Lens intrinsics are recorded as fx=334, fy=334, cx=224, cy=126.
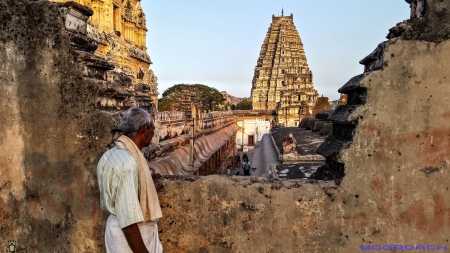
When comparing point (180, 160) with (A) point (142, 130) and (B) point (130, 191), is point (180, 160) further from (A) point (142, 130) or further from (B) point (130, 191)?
(B) point (130, 191)

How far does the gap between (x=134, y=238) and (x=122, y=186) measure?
12.6 inches

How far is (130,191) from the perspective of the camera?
1.95 m

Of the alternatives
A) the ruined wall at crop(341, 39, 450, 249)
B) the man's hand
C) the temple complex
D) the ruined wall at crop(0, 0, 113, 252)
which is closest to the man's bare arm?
the man's hand

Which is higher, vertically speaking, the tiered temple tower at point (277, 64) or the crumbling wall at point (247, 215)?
the tiered temple tower at point (277, 64)

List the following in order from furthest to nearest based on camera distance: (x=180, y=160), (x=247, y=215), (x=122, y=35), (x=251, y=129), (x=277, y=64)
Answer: (x=277, y=64) < (x=251, y=129) < (x=122, y=35) < (x=180, y=160) < (x=247, y=215)

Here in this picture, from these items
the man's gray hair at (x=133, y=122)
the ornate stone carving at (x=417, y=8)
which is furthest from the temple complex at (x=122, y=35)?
the ornate stone carving at (x=417, y=8)

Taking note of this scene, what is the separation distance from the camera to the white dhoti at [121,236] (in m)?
2.07

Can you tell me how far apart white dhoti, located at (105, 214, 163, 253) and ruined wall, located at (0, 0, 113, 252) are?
29.1 inches

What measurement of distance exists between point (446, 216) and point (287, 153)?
5.52 m

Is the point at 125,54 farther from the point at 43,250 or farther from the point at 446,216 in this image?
the point at 446,216

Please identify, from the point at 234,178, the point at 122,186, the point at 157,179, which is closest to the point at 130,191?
the point at 122,186

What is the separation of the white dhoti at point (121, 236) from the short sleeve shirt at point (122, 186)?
0.39ft

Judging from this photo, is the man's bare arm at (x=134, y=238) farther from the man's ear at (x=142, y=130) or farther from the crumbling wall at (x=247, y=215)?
the crumbling wall at (x=247, y=215)

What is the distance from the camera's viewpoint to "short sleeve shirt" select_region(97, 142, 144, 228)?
76.6 inches
